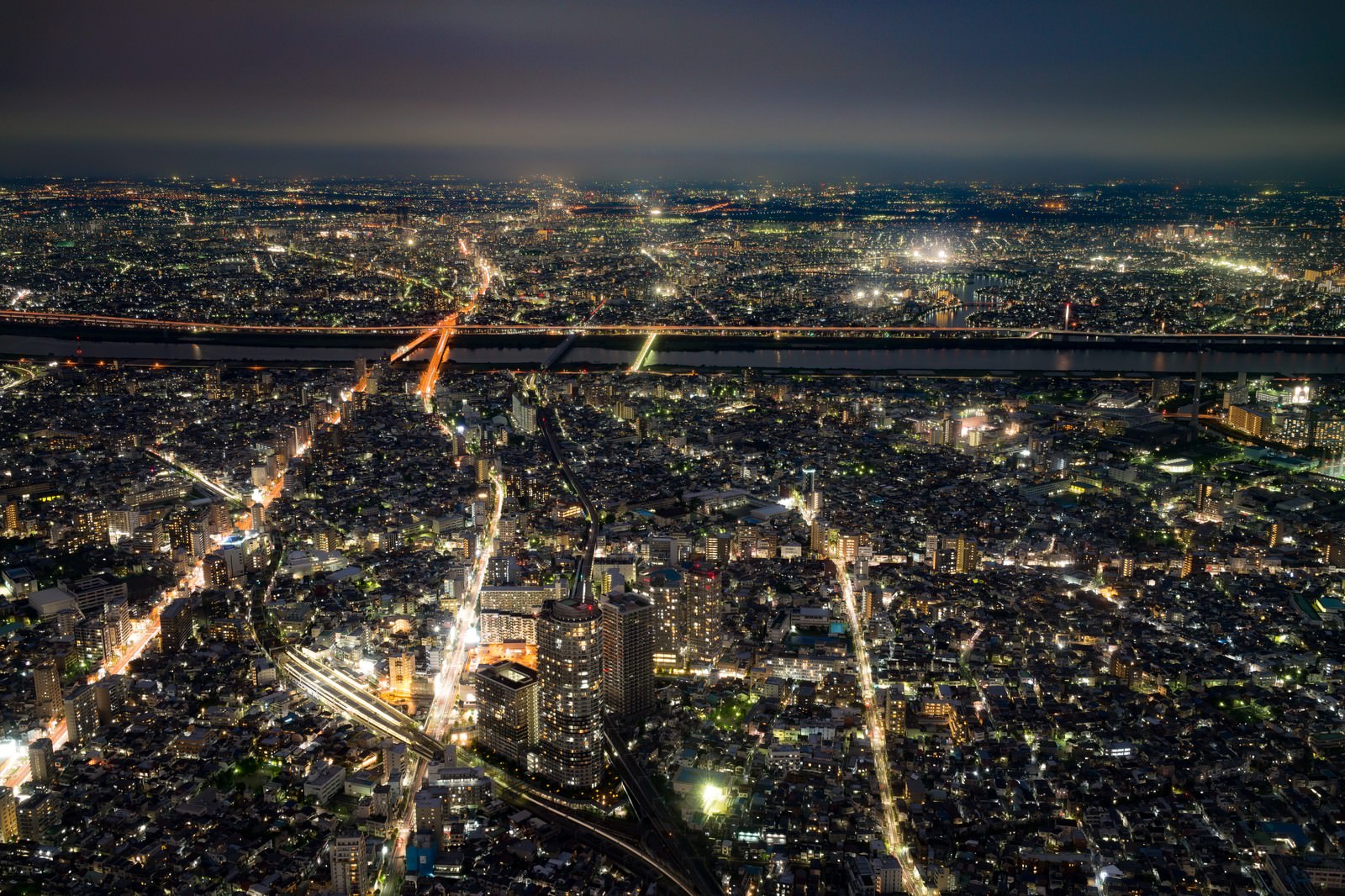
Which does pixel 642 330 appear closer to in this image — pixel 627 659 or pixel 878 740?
pixel 627 659

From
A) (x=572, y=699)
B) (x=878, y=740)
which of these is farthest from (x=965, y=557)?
(x=572, y=699)

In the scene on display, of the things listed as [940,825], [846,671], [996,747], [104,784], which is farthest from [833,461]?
[104,784]

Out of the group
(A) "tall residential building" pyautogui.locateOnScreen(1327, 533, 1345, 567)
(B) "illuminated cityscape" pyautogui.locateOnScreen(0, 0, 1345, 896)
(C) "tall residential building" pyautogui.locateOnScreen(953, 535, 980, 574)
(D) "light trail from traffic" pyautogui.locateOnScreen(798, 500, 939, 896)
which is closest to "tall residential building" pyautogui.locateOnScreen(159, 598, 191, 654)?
(B) "illuminated cityscape" pyautogui.locateOnScreen(0, 0, 1345, 896)

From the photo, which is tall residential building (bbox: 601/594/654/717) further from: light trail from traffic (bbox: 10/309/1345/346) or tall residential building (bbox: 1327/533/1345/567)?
light trail from traffic (bbox: 10/309/1345/346)

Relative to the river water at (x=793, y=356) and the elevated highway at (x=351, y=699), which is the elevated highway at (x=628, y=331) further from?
the elevated highway at (x=351, y=699)

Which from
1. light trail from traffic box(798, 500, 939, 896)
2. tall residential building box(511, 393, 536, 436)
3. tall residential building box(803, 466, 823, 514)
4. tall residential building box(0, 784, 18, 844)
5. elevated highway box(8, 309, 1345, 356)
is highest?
elevated highway box(8, 309, 1345, 356)

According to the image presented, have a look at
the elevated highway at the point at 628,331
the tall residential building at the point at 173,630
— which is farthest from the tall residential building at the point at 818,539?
the elevated highway at the point at 628,331
